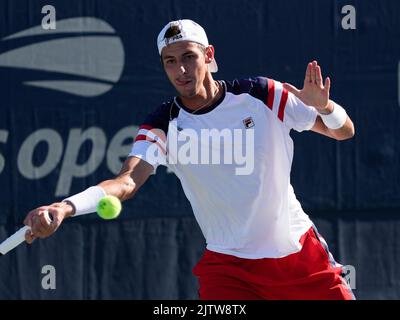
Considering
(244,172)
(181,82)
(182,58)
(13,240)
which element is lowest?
(13,240)

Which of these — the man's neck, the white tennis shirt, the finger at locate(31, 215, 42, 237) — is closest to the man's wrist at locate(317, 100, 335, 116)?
the white tennis shirt

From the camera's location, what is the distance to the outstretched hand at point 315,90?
4535 mm

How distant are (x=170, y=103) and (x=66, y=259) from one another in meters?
1.94

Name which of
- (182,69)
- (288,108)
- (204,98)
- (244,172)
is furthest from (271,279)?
(182,69)

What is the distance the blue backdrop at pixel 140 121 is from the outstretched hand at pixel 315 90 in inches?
73.7

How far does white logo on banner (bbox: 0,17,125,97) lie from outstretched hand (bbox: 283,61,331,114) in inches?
83.9

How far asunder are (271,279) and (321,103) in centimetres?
83

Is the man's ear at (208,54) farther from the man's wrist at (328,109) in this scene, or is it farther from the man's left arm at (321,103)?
the man's wrist at (328,109)

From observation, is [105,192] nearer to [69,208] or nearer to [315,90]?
[69,208]

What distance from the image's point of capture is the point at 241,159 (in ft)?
15.5

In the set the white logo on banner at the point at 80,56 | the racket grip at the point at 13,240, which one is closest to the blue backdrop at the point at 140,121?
the white logo on banner at the point at 80,56

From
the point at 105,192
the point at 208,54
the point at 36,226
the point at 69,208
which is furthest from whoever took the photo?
the point at 208,54

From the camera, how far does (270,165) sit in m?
4.76
